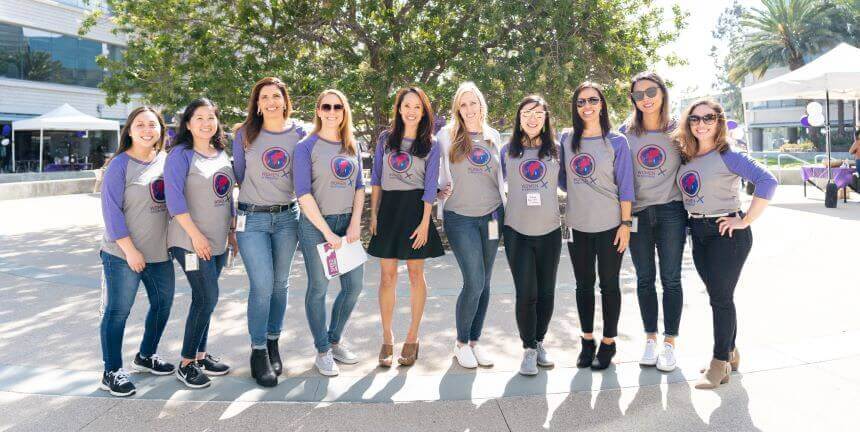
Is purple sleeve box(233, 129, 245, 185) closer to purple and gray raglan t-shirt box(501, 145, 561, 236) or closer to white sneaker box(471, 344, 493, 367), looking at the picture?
purple and gray raglan t-shirt box(501, 145, 561, 236)

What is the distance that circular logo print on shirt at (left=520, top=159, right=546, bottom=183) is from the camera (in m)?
4.05

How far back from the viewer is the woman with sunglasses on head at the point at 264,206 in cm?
391

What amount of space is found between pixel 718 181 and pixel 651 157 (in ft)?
1.45

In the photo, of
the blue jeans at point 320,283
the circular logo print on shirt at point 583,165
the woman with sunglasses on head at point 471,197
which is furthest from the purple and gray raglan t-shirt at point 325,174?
the circular logo print on shirt at point 583,165

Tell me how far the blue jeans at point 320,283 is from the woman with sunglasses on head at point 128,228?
0.90 meters

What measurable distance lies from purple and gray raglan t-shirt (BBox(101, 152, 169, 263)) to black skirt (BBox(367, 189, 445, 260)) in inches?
53.4

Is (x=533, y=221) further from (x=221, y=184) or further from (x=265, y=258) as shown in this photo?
(x=221, y=184)

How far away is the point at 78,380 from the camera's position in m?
3.97

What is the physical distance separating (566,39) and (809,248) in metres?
4.63

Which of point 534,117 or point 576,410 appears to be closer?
point 576,410

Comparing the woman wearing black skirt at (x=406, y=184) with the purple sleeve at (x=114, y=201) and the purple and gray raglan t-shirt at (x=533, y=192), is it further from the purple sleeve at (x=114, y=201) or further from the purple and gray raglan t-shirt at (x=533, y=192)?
the purple sleeve at (x=114, y=201)

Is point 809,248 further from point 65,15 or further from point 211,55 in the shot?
point 65,15


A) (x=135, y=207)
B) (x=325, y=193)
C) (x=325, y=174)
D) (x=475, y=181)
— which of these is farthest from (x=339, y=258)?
(x=135, y=207)

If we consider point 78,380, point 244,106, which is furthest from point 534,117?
point 244,106
